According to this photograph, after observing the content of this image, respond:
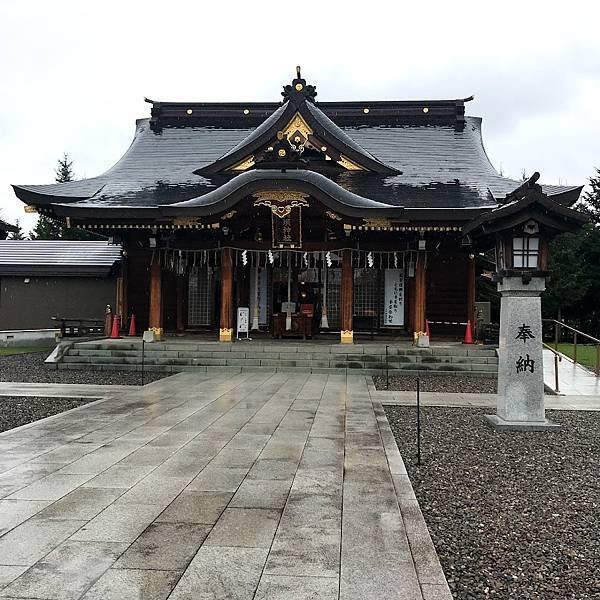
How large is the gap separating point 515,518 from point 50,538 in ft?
12.1

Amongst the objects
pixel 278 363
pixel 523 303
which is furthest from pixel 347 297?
pixel 523 303

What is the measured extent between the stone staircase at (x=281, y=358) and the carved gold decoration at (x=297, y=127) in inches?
264

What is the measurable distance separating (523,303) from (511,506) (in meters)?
3.93

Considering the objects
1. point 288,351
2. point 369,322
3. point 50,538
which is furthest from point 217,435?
point 369,322

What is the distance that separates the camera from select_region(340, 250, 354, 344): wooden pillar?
50.5 ft

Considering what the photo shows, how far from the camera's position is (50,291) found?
21.9m

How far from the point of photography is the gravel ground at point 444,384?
39.0 feet

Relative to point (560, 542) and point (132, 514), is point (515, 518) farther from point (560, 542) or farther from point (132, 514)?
point (132, 514)

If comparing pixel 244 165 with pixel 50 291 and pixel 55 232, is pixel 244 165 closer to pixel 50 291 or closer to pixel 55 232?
pixel 50 291

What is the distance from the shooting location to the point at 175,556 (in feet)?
11.9

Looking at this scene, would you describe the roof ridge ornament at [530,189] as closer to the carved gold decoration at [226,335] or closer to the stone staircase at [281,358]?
the stone staircase at [281,358]

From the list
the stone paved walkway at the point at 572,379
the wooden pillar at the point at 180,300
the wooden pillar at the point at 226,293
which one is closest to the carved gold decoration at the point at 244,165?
the wooden pillar at the point at 226,293

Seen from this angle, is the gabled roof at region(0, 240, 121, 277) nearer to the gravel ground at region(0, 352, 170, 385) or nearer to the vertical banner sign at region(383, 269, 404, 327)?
the gravel ground at region(0, 352, 170, 385)

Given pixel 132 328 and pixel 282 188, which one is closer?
pixel 282 188
